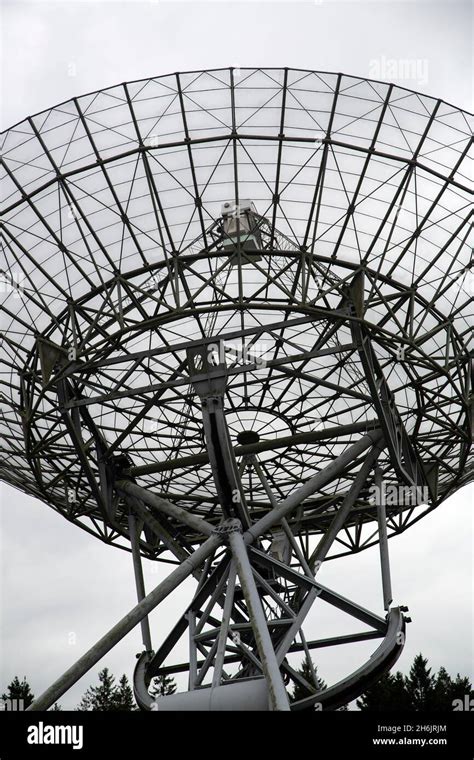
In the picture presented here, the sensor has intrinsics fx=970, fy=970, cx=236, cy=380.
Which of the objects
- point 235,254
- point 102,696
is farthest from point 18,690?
point 235,254

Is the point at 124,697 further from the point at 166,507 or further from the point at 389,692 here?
the point at 166,507

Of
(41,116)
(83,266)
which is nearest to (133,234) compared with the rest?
(83,266)

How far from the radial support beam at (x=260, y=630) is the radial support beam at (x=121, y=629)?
1099 millimetres

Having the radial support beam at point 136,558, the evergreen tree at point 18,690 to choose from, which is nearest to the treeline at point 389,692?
the evergreen tree at point 18,690

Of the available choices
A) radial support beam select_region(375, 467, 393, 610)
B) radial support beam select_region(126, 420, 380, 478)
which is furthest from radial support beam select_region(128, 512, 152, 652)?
radial support beam select_region(375, 467, 393, 610)

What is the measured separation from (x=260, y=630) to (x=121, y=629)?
5.19m

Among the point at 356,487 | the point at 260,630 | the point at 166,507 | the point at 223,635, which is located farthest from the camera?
the point at 166,507

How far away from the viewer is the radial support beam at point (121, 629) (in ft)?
102

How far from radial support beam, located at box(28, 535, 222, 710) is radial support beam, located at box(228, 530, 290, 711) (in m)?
1.10

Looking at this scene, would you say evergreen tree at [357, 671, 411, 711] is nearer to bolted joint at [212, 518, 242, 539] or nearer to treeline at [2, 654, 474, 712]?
treeline at [2, 654, 474, 712]

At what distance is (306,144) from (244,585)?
1470 centimetres

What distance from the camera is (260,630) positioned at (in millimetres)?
30281

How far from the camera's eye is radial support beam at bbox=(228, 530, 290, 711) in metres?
29.1

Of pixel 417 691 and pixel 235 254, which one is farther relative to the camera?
pixel 417 691
